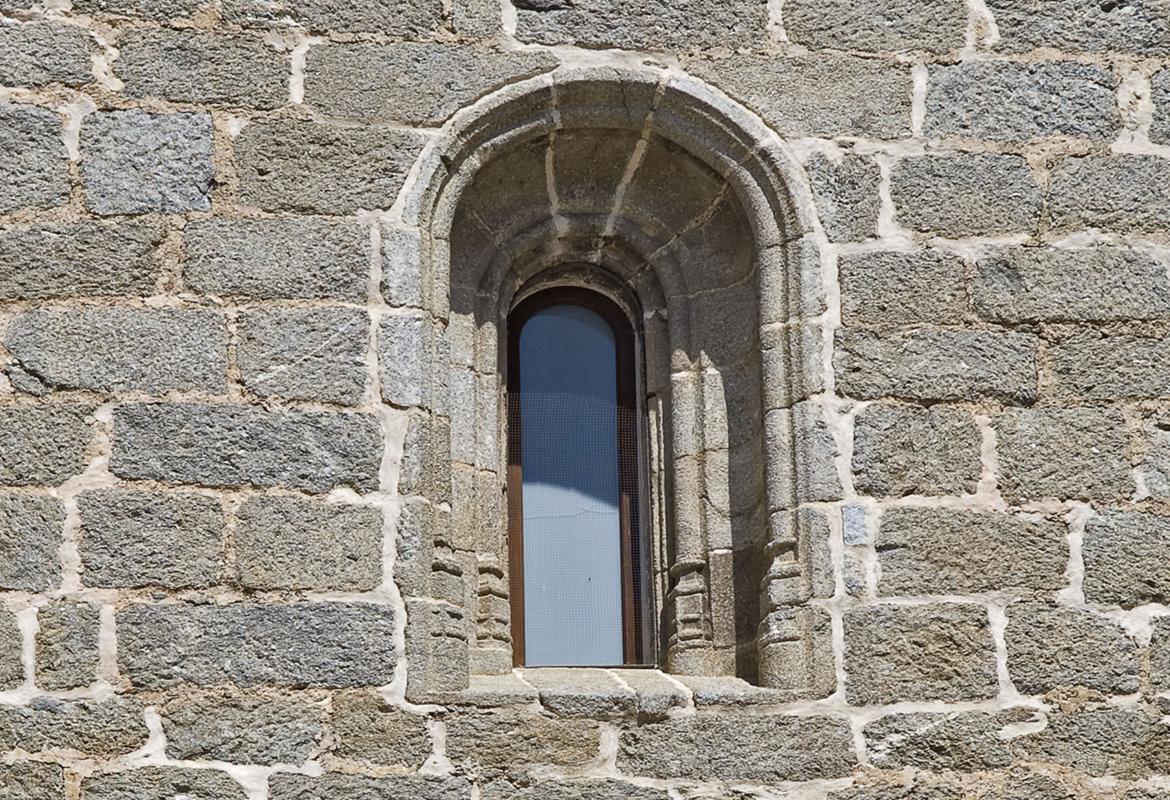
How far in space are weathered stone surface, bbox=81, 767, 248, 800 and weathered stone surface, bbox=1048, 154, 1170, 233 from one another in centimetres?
291

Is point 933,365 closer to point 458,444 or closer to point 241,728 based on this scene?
point 458,444

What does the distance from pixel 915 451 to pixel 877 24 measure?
1.34 m

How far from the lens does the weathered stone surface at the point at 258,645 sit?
5473 mm

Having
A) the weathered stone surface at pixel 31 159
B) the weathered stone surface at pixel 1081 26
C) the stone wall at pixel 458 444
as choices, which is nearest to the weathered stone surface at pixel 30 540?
the stone wall at pixel 458 444

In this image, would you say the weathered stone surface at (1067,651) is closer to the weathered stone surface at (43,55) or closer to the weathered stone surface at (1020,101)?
the weathered stone surface at (1020,101)

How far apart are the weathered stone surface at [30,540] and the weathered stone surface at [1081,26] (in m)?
3.15

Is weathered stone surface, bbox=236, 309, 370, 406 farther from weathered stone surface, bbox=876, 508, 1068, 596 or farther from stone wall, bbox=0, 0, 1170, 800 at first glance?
weathered stone surface, bbox=876, 508, 1068, 596

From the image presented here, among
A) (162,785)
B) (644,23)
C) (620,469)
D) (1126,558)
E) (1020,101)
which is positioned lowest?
(162,785)

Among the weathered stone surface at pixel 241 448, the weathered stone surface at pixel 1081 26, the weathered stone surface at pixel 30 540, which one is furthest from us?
the weathered stone surface at pixel 1081 26

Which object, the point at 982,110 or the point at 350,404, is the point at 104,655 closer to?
the point at 350,404

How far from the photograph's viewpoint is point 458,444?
611cm

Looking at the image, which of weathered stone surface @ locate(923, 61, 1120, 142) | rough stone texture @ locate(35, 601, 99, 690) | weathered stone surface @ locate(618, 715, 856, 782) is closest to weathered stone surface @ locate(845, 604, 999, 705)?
weathered stone surface @ locate(618, 715, 856, 782)

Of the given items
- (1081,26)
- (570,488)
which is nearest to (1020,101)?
(1081,26)

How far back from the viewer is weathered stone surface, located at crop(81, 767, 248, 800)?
5391 mm
